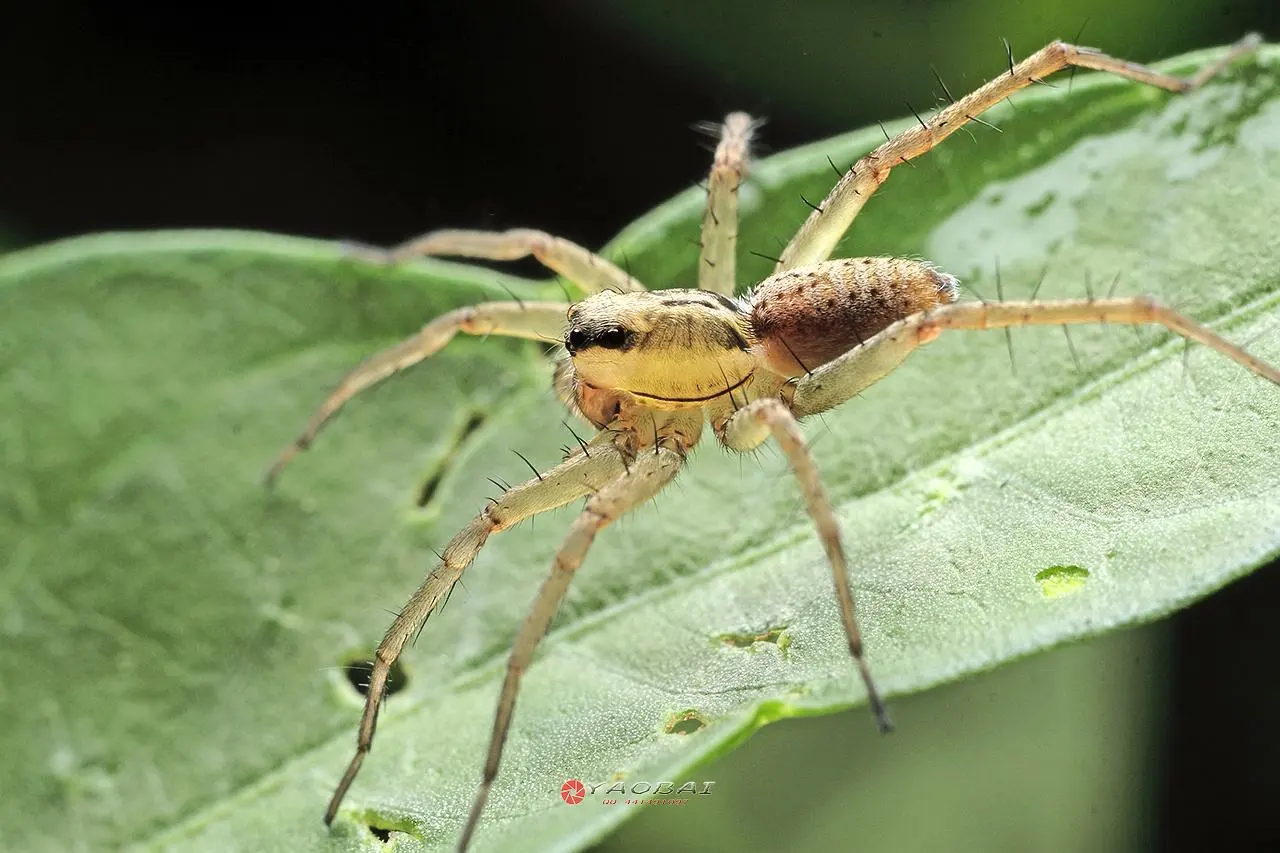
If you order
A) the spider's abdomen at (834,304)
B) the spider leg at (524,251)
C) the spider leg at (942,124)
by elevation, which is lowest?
the spider's abdomen at (834,304)

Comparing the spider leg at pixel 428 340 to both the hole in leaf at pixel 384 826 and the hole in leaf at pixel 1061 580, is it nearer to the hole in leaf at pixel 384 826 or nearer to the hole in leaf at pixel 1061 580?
the hole in leaf at pixel 384 826

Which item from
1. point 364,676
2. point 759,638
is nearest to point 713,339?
point 759,638

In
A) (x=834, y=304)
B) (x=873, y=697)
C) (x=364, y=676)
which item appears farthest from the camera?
(x=834, y=304)

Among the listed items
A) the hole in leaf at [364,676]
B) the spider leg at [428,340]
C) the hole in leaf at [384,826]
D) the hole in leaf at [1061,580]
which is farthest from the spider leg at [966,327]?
the hole in leaf at [384,826]

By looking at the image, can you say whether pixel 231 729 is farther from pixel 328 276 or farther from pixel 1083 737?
pixel 1083 737

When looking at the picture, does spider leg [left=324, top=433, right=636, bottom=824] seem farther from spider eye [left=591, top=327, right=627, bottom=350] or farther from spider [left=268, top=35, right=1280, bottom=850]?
spider eye [left=591, top=327, right=627, bottom=350]

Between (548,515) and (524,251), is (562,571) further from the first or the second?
(524,251)
